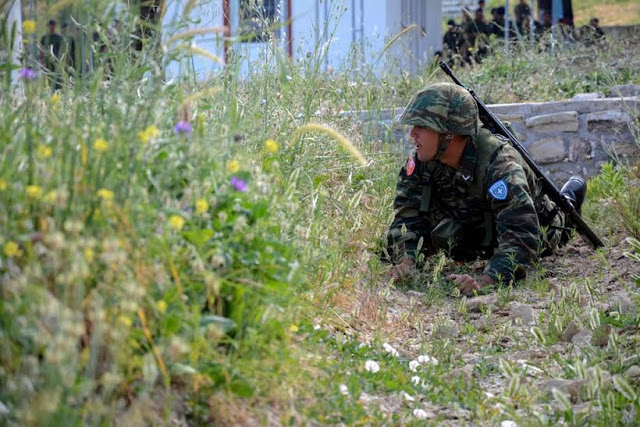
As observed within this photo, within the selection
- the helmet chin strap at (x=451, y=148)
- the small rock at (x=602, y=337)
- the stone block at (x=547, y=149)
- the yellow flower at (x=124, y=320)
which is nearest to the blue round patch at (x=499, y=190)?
the helmet chin strap at (x=451, y=148)

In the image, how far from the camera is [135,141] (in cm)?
257

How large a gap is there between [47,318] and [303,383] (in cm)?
98

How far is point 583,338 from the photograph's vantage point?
3.88 metres

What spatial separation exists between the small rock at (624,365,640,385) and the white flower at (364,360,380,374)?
2.98 feet

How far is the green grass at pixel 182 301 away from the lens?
2.10 metres

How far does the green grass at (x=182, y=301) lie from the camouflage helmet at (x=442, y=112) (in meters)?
1.19

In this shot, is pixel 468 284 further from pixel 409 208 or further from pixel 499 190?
pixel 409 208

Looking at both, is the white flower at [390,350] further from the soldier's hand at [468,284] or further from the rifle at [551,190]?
the rifle at [551,190]

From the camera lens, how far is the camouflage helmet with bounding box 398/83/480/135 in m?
4.96

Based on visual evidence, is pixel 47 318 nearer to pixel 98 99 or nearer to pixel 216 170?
pixel 216 170

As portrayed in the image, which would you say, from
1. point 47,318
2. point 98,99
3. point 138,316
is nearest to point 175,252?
point 138,316

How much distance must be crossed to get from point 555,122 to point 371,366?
460 centimetres

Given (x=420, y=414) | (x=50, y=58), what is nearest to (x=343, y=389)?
(x=420, y=414)

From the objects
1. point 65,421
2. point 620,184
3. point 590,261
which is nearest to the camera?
point 65,421
